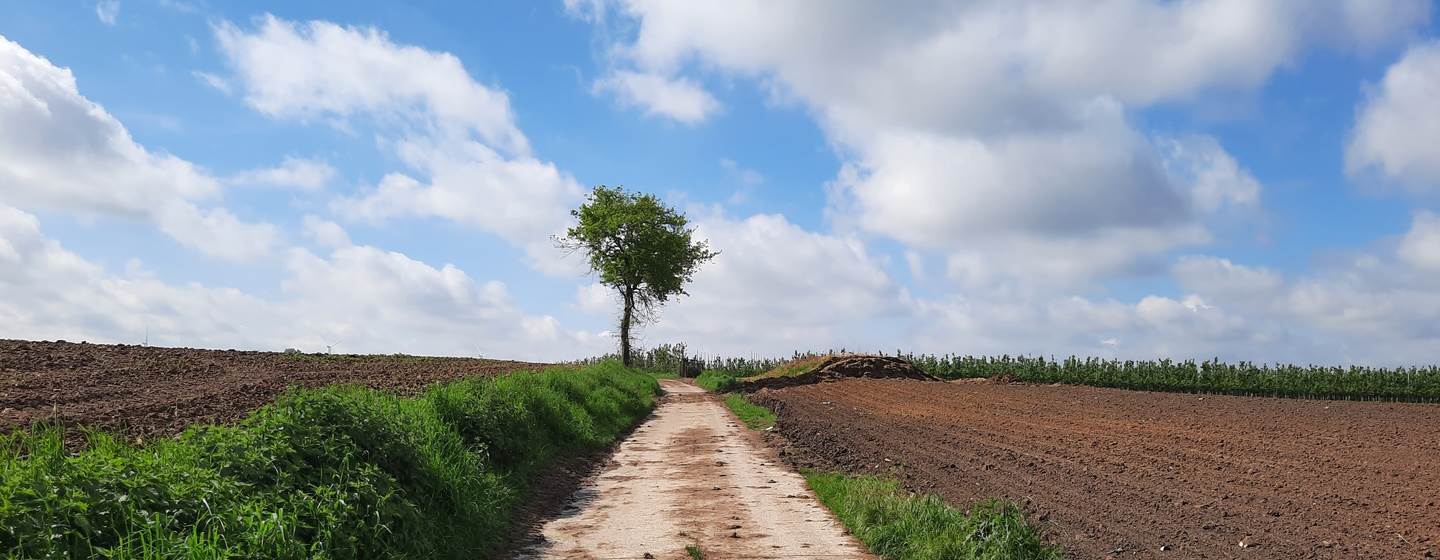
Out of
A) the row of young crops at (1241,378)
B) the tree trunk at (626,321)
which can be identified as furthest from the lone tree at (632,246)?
the row of young crops at (1241,378)

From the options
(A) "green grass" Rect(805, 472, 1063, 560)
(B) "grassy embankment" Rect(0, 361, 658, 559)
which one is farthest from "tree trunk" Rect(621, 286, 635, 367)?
(A) "green grass" Rect(805, 472, 1063, 560)

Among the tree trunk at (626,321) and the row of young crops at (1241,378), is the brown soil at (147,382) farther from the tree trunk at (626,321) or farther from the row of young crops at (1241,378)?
the row of young crops at (1241,378)

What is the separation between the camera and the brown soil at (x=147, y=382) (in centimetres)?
1192

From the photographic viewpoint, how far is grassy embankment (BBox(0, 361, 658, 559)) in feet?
16.5

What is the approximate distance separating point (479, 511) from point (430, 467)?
0.66m

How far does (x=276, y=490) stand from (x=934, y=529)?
5.64 meters

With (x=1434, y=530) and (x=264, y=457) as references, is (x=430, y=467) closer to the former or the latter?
(x=264, y=457)

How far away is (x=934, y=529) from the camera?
8109mm

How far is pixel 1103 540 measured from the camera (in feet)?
28.5

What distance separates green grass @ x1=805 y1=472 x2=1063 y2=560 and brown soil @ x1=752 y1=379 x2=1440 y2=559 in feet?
2.85

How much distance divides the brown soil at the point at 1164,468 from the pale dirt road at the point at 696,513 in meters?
1.65

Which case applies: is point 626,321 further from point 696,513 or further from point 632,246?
point 696,513

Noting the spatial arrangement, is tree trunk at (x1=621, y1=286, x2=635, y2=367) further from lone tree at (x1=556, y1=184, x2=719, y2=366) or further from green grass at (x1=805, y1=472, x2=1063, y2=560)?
green grass at (x1=805, y1=472, x2=1063, y2=560)

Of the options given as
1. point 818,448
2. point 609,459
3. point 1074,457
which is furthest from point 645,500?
point 1074,457
